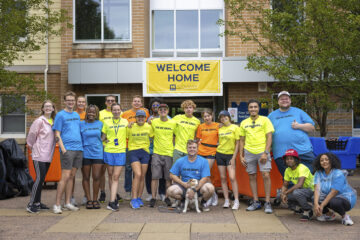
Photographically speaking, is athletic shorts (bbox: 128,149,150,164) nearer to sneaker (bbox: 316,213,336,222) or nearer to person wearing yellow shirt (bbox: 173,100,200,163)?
person wearing yellow shirt (bbox: 173,100,200,163)

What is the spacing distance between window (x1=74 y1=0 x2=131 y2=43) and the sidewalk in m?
8.81

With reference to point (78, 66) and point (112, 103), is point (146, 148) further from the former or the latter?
point (78, 66)

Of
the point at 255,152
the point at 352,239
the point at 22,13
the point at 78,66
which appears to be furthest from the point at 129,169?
the point at 78,66

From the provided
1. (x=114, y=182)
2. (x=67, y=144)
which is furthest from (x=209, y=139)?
(x=67, y=144)

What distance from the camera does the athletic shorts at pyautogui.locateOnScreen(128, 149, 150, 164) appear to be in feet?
25.3

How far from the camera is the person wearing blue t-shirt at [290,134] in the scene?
283 inches

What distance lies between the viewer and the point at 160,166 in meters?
7.79

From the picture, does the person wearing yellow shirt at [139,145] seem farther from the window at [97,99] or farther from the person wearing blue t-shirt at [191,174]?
the window at [97,99]

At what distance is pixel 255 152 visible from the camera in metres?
7.25

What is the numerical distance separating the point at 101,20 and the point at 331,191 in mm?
11156

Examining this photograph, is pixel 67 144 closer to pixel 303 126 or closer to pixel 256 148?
pixel 256 148

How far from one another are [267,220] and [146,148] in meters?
2.55

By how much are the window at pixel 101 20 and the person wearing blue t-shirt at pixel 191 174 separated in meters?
8.64

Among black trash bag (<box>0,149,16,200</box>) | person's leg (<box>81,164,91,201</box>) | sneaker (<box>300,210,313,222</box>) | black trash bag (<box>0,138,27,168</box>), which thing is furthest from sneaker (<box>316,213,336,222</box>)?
black trash bag (<box>0,138,27,168</box>)
